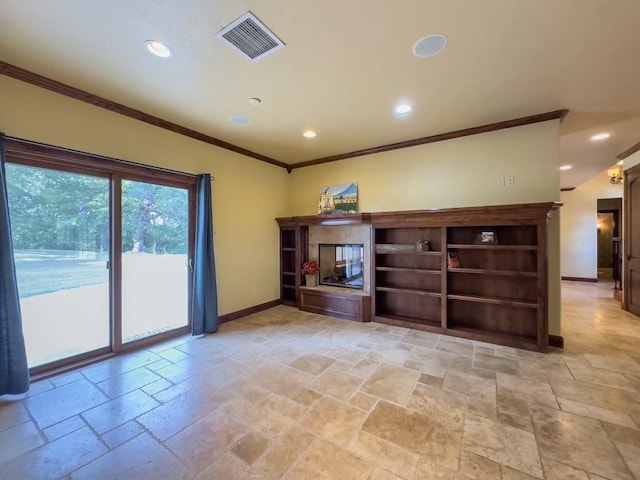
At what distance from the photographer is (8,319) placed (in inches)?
88.0

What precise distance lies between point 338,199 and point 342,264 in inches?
46.9

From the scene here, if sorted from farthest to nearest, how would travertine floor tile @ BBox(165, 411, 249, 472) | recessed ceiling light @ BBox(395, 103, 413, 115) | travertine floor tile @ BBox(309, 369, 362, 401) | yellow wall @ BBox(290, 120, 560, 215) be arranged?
yellow wall @ BBox(290, 120, 560, 215), recessed ceiling light @ BBox(395, 103, 413, 115), travertine floor tile @ BBox(309, 369, 362, 401), travertine floor tile @ BBox(165, 411, 249, 472)

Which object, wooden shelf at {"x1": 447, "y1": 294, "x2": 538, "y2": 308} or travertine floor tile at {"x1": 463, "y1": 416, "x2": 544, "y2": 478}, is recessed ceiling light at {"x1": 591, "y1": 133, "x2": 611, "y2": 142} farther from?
travertine floor tile at {"x1": 463, "y1": 416, "x2": 544, "y2": 478}

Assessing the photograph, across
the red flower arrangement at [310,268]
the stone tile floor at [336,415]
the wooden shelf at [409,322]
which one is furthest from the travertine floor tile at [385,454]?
the red flower arrangement at [310,268]

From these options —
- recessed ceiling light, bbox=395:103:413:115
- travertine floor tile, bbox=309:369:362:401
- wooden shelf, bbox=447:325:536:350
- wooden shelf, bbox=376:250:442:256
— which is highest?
recessed ceiling light, bbox=395:103:413:115

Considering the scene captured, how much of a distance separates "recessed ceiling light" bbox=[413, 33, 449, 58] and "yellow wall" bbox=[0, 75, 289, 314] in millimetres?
3016

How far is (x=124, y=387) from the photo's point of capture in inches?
95.3

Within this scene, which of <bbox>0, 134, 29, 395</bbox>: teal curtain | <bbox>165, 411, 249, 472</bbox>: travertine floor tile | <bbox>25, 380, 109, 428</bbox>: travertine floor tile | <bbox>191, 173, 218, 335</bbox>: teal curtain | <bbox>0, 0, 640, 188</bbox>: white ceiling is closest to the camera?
<bbox>165, 411, 249, 472</bbox>: travertine floor tile

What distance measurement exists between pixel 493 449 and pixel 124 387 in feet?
9.67

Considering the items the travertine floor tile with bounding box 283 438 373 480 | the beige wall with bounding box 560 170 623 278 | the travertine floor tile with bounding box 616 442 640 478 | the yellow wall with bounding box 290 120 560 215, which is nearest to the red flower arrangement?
the yellow wall with bounding box 290 120 560 215

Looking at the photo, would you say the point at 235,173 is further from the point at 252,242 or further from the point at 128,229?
the point at 128,229

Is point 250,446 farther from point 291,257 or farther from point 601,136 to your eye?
point 601,136

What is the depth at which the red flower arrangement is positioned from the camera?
4.80m

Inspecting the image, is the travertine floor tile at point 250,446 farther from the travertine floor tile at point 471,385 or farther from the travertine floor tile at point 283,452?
the travertine floor tile at point 471,385
